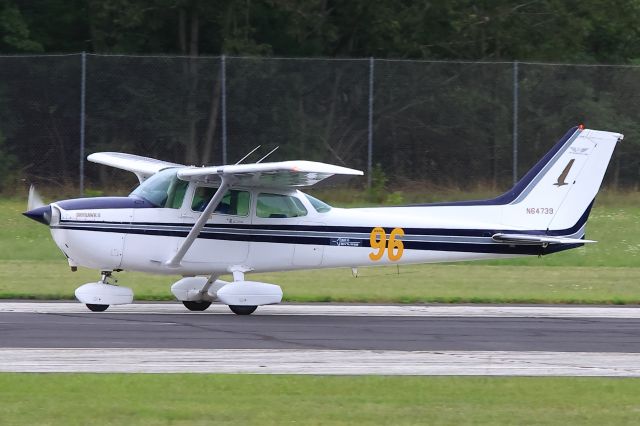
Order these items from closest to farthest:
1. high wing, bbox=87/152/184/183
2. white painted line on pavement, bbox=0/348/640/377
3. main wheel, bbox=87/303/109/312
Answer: white painted line on pavement, bbox=0/348/640/377 → main wheel, bbox=87/303/109/312 → high wing, bbox=87/152/184/183

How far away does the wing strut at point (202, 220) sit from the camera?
49.0 ft

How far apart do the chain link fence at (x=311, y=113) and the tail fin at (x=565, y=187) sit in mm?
10500

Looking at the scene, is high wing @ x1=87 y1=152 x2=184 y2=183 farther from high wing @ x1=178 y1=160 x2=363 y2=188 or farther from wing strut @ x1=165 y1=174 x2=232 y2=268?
wing strut @ x1=165 y1=174 x2=232 y2=268

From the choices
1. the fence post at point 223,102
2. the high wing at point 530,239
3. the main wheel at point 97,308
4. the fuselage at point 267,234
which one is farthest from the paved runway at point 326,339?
the fence post at point 223,102

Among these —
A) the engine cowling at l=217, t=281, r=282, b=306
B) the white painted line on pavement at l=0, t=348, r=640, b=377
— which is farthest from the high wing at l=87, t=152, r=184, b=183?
the white painted line on pavement at l=0, t=348, r=640, b=377

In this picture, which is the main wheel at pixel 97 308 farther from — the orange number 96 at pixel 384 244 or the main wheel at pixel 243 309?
the orange number 96 at pixel 384 244

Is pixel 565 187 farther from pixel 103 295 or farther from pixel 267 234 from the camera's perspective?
pixel 103 295

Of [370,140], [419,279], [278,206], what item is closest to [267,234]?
[278,206]

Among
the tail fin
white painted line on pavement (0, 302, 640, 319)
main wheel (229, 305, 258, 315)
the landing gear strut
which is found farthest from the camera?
the tail fin

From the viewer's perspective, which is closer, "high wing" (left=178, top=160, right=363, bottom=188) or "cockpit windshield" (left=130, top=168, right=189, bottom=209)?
"high wing" (left=178, top=160, right=363, bottom=188)

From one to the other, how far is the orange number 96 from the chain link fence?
34.8 ft

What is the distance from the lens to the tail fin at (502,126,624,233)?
16.1 meters

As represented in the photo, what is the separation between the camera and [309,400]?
9570 millimetres

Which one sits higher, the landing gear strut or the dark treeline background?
the dark treeline background
